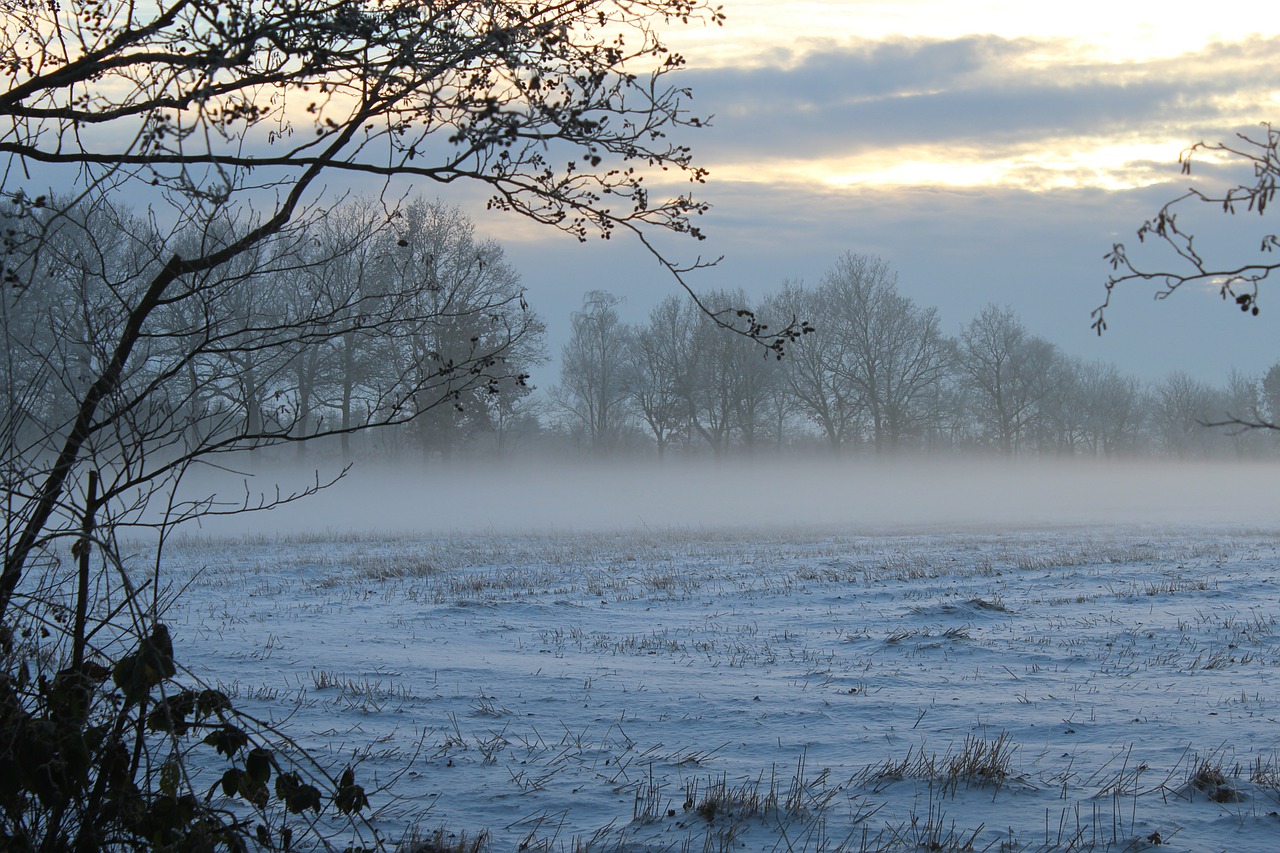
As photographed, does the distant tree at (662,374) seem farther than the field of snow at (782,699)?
Yes

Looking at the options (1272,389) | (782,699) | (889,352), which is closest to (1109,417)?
(1272,389)

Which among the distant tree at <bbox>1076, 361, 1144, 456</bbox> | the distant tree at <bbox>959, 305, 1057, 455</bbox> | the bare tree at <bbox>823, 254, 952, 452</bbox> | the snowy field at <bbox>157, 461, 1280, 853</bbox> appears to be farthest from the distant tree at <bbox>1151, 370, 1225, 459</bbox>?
the snowy field at <bbox>157, 461, 1280, 853</bbox>

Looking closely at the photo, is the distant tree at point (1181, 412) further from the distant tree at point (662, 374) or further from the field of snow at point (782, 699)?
the field of snow at point (782, 699)

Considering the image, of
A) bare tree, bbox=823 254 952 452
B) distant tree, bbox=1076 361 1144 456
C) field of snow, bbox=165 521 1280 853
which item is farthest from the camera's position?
distant tree, bbox=1076 361 1144 456

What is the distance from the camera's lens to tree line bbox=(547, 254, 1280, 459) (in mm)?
56250

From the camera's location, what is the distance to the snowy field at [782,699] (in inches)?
178

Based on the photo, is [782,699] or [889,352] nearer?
[782,699]

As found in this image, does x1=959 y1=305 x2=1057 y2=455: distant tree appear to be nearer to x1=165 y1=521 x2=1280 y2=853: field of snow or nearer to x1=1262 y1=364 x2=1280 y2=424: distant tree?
x1=1262 y1=364 x2=1280 y2=424: distant tree

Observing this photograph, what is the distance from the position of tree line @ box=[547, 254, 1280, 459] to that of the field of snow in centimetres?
3484

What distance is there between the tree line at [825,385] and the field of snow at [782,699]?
34.8 m

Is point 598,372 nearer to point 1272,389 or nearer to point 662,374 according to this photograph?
point 662,374

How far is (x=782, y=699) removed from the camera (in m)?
6.93

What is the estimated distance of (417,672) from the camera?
7.89 metres

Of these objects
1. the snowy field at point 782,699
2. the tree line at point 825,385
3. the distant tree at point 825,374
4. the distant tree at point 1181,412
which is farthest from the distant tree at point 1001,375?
the snowy field at point 782,699
